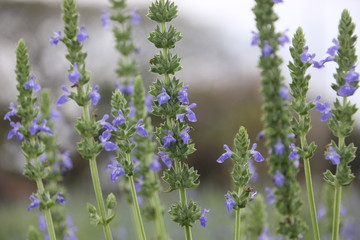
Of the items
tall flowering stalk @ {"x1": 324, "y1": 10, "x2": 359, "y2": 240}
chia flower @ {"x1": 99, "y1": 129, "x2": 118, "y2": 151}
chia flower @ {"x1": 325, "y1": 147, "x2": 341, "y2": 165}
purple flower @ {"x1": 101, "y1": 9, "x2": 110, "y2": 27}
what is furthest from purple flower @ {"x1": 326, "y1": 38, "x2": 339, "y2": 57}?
purple flower @ {"x1": 101, "y1": 9, "x2": 110, "y2": 27}

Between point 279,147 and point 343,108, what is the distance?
0.56 meters

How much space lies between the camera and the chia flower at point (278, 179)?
2910mm

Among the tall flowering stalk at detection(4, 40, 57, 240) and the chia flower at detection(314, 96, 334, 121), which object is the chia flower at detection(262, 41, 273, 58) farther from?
the tall flowering stalk at detection(4, 40, 57, 240)

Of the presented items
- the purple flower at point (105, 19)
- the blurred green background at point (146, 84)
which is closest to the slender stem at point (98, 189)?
the purple flower at point (105, 19)

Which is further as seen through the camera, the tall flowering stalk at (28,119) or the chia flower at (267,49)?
the chia flower at (267,49)

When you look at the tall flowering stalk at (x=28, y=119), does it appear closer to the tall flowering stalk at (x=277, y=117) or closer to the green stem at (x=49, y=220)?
the green stem at (x=49, y=220)

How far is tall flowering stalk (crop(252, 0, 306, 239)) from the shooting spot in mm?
2904

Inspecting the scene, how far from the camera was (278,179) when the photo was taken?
2.92 metres

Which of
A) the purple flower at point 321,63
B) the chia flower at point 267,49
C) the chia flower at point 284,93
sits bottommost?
the purple flower at point 321,63

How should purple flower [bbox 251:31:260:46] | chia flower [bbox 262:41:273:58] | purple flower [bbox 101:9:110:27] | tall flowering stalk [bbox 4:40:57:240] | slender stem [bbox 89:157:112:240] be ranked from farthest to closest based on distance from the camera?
purple flower [bbox 101:9:110:27], purple flower [bbox 251:31:260:46], chia flower [bbox 262:41:273:58], tall flowering stalk [bbox 4:40:57:240], slender stem [bbox 89:157:112:240]

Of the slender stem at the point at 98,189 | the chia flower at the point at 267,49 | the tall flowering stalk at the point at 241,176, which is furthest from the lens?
the chia flower at the point at 267,49

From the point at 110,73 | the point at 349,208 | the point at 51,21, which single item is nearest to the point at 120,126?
the point at 349,208

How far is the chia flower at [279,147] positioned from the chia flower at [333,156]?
495 mm

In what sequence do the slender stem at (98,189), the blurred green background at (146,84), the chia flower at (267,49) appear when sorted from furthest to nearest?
the blurred green background at (146,84) → the chia flower at (267,49) → the slender stem at (98,189)
